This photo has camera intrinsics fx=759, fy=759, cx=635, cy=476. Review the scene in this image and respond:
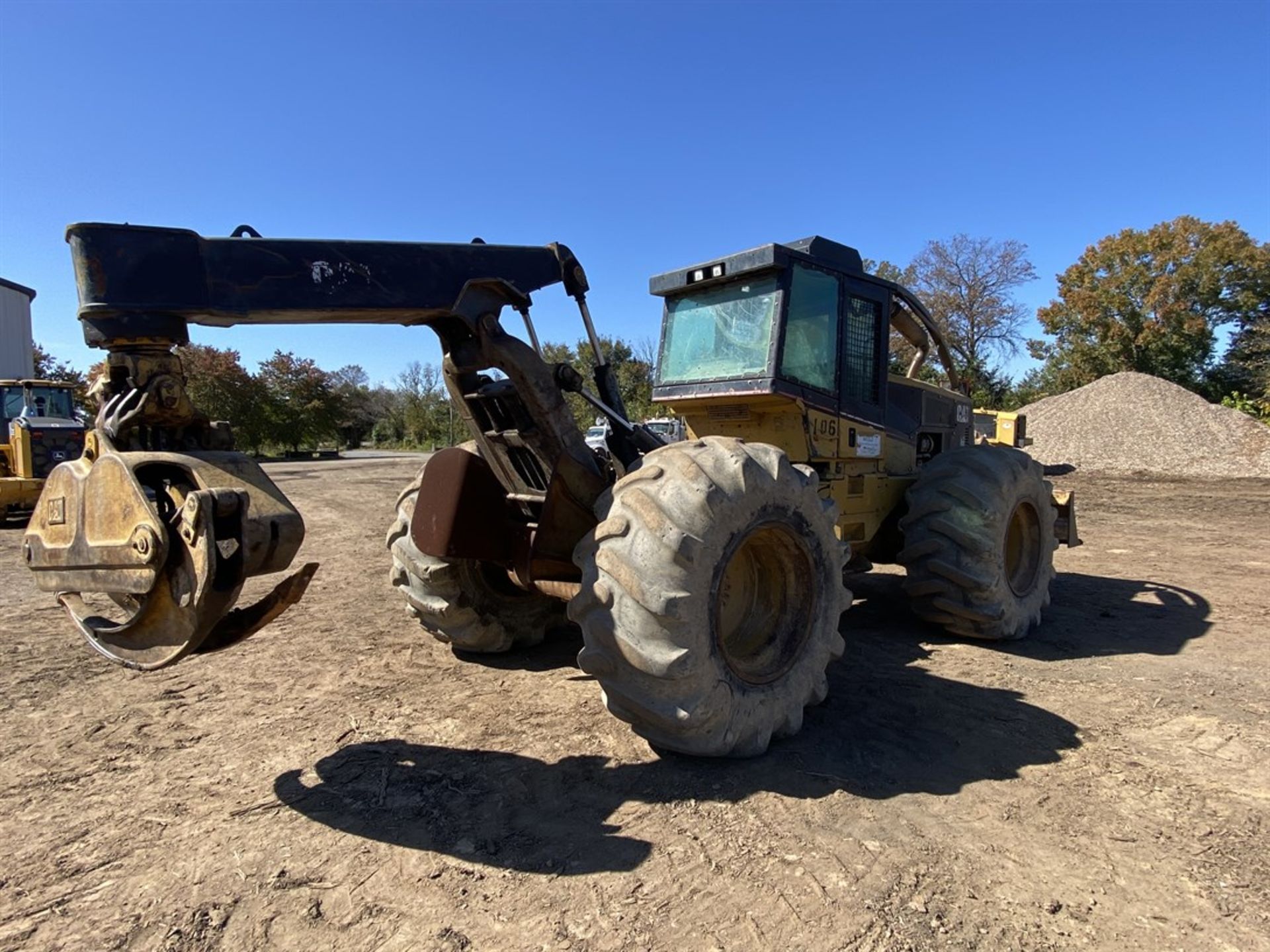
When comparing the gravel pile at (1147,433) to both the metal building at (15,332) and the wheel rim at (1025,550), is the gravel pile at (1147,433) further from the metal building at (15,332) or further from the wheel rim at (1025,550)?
the metal building at (15,332)

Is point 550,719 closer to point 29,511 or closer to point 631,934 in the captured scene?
point 631,934

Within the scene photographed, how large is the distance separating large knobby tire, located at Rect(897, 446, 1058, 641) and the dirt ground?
11.3 inches

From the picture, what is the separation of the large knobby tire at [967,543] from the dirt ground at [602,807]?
29 cm

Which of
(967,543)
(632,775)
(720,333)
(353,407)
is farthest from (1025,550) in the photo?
(353,407)

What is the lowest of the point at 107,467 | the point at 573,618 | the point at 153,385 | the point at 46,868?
the point at 46,868

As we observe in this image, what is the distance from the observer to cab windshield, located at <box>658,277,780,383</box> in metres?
4.94

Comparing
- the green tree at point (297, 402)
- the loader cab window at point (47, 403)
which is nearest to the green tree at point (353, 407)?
the green tree at point (297, 402)

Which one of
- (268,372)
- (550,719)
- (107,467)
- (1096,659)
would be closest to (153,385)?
(107,467)

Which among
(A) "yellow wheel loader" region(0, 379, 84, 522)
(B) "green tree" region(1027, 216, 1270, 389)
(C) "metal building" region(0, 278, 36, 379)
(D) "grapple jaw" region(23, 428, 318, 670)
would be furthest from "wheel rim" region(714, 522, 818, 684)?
(B) "green tree" region(1027, 216, 1270, 389)

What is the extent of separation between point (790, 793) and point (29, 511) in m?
14.5

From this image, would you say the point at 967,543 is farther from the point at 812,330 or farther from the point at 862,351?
the point at 812,330

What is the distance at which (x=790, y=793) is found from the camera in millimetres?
3059

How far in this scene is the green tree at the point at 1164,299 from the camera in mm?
32938

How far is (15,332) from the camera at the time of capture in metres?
30.2
